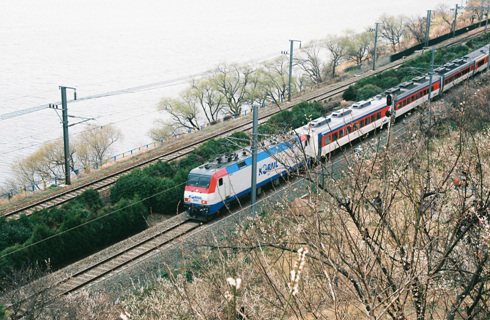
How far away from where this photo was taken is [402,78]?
150 ft

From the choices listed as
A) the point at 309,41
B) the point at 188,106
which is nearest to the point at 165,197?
the point at 188,106

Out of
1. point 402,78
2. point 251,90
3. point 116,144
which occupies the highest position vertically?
point 402,78

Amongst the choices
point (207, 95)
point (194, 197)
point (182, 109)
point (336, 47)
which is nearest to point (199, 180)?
point (194, 197)

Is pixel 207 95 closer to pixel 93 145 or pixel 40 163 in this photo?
pixel 93 145

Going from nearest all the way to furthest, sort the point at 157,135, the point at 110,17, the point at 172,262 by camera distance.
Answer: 1. the point at 172,262
2. the point at 157,135
3. the point at 110,17

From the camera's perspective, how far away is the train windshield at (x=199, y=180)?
22859mm

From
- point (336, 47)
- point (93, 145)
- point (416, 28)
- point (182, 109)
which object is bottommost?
point (93, 145)

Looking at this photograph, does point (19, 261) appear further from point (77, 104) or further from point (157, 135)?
point (77, 104)

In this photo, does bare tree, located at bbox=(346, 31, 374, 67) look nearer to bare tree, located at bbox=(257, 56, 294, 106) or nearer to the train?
bare tree, located at bbox=(257, 56, 294, 106)

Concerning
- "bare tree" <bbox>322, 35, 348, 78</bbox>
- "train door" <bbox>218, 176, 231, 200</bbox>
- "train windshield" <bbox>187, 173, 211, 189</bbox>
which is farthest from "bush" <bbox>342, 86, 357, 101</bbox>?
"bare tree" <bbox>322, 35, 348, 78</bbox>

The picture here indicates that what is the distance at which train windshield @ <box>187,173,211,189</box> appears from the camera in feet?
75.0

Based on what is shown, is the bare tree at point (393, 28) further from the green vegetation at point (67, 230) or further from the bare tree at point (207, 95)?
the green vegetation at point (67, 230)

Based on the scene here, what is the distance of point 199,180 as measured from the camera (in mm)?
23203

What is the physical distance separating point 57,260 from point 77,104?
38855 millimetres
